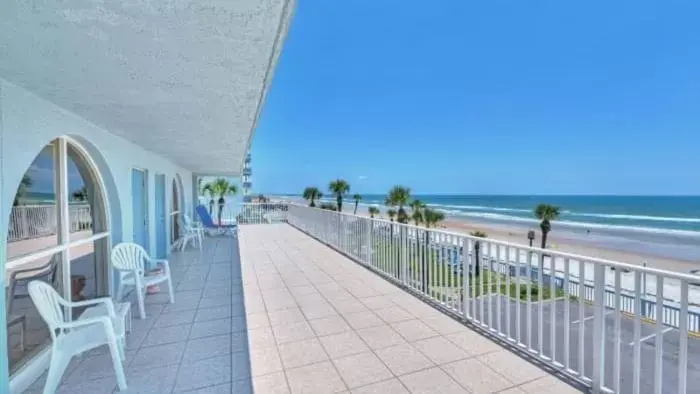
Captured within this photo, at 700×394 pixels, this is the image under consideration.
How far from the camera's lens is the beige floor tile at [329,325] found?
310 centimetres

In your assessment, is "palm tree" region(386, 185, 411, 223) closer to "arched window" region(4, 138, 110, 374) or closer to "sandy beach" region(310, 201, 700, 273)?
"sandy beach" region(310, 201, 700, 273)

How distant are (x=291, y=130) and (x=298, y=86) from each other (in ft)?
50.7

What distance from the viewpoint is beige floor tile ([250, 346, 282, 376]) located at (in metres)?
2.44

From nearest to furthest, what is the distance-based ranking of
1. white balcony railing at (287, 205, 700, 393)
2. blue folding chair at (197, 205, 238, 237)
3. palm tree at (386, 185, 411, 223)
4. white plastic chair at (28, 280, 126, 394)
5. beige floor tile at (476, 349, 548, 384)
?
1. white balcony railing at (287, 205, 700, 393)
2. white plastic chair at (28, 280, 126, 394)
3. beige floor tile at (476, 349, 548, 384)
4. blue folding chair at (197, 205, 238, 237)
5. palm tree at (386, 185, 411, 223)

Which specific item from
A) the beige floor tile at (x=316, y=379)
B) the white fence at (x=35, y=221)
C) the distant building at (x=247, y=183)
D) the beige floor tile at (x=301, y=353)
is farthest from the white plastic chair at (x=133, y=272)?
the distant building at (x=247, y=183)

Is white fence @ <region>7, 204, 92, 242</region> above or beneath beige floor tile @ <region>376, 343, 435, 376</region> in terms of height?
above

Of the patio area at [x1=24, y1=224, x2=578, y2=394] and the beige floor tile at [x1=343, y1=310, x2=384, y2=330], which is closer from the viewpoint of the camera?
the patio area at [x1=24, y1=224, x2=578, y2=394]

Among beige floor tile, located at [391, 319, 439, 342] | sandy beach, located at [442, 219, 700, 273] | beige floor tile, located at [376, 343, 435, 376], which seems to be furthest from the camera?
sandy beach, located at [442, 219, 700, 273]

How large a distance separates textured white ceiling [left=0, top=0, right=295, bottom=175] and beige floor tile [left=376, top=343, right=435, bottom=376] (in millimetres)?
2264

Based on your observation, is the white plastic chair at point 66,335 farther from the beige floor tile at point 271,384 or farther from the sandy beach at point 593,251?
the sandy beach at point 593,251

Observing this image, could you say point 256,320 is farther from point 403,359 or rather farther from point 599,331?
point 599,331

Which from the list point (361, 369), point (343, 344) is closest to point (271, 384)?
point (361, 369)

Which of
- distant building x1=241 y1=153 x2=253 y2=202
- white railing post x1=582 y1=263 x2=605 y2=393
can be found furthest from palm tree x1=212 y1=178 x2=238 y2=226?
white railing post x1=582 y1=263 x2=605 y2=393

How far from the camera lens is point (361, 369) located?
2418mm
